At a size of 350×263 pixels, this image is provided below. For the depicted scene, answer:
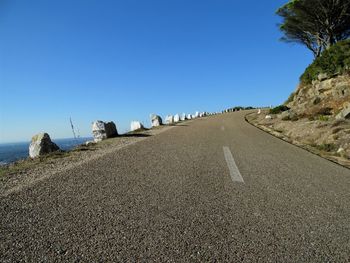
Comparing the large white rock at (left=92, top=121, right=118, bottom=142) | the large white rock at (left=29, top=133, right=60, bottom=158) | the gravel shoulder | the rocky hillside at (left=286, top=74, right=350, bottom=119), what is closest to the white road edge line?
Answer: the gravel shoulder

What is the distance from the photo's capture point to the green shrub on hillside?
23.0 m

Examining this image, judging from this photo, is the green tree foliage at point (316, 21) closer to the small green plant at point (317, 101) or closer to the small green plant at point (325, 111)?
the small green plant at point (317, 101)

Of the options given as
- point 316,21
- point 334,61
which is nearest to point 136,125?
point 334,61

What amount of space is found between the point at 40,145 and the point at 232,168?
6.48 meters

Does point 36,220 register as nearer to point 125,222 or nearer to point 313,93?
point 125,222

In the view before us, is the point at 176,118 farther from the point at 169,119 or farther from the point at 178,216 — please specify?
the point at 178,216

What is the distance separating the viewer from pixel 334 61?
79.0 ft

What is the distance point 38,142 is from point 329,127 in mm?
12383

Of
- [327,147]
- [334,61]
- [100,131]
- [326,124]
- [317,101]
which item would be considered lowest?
[327,147]

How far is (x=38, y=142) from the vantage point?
9.38 meters

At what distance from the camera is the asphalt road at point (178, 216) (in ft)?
9.87

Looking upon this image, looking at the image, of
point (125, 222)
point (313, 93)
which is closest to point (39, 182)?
point (125, 222)

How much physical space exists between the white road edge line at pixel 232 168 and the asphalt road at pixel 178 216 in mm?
40

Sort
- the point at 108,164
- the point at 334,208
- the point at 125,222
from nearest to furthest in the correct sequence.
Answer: the point at 125,222 → the point at 334,208 → the point at 108,164
